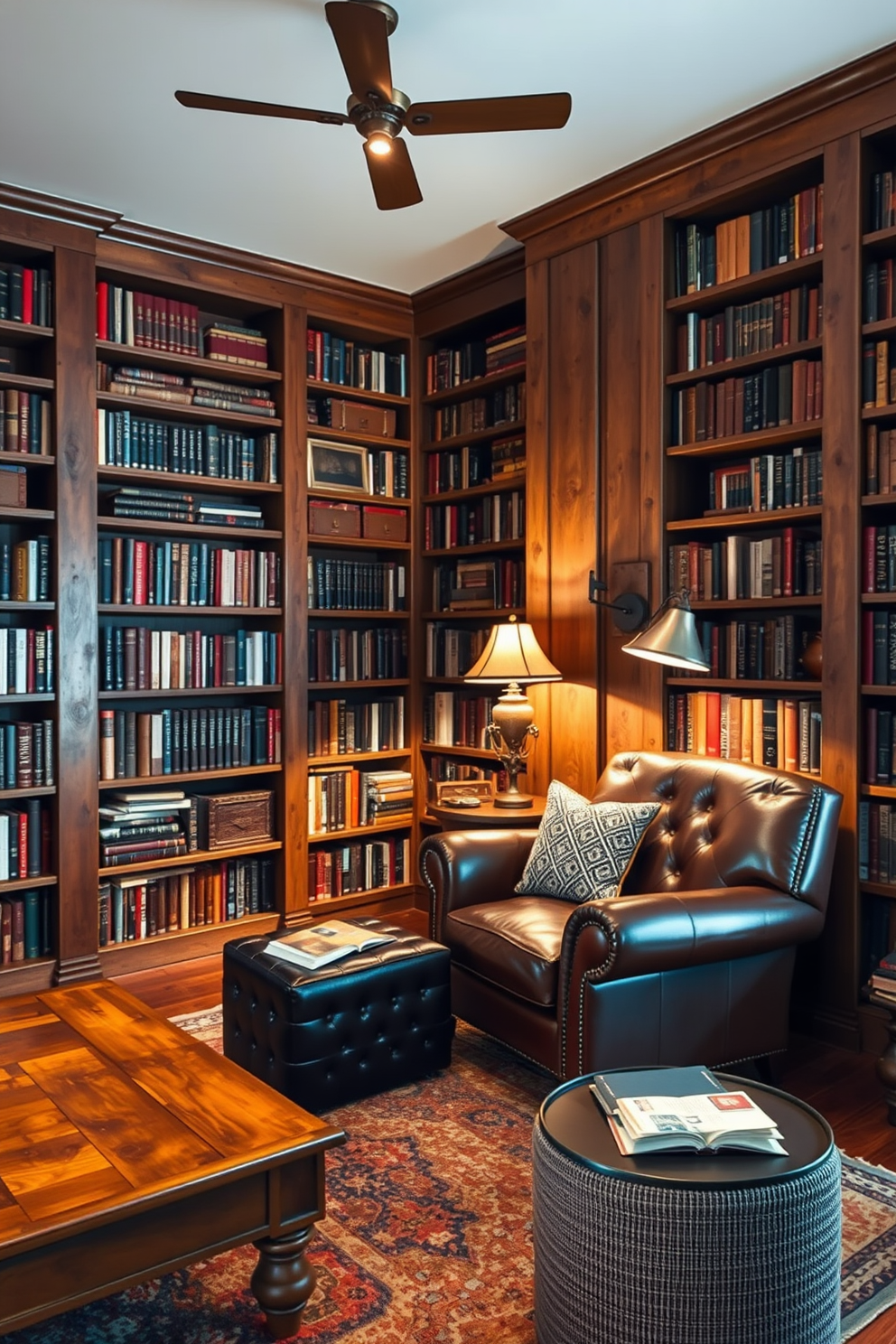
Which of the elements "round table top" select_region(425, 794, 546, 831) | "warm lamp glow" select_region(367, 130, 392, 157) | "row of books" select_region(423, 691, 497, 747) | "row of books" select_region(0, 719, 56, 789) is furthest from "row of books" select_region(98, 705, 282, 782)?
"warm lamp glow" select_region(367, 130, 392, 157)

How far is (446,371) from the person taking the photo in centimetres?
478

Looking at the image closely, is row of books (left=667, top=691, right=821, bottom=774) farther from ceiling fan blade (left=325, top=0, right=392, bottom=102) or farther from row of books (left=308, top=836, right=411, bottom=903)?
ceiling fan blade (left=325, top=0, right=392, bottom=102)

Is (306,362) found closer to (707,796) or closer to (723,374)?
(723,374)

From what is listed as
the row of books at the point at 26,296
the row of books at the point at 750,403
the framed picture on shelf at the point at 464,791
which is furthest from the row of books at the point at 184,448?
the row of books at the point at 750,403

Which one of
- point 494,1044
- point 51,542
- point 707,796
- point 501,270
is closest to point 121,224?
point 51,542

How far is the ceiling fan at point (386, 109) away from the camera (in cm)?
221

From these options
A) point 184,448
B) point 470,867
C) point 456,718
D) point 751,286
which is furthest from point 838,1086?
Result: point 184,448

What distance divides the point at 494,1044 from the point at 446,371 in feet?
9.93

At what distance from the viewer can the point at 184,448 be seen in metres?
4.20

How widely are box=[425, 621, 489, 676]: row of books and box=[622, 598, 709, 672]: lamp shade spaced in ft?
5.10

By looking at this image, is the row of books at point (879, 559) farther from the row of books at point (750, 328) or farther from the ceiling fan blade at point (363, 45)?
the ceiling fan blade at point (363, 45)

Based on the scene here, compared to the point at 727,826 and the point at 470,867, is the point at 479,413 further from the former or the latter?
the point at 727,826

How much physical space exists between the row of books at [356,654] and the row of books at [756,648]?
5.58 feet

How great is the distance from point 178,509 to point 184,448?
10.3 inches
